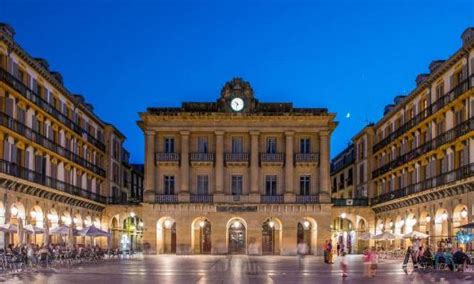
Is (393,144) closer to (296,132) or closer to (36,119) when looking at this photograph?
(296,132)

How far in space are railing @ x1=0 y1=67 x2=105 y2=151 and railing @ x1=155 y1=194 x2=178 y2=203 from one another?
902 centimetres

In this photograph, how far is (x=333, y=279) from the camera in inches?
1395

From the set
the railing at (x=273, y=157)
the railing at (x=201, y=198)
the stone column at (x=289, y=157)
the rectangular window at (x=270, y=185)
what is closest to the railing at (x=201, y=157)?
the railing at (x=201, y=198)

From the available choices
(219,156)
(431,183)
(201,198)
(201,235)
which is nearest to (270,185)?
(219,156)

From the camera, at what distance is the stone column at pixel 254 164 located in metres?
82.9

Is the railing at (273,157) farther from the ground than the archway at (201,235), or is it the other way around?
the railing at (273,157)

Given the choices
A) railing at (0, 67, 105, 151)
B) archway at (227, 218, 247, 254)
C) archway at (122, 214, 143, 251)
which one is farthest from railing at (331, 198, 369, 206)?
railing at (0, 67, 105, 151)

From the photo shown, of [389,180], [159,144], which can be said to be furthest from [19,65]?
[389,180]

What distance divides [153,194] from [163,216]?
2.56m

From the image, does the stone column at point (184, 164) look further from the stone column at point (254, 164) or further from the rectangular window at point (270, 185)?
the rectangular window at point (270, 185)

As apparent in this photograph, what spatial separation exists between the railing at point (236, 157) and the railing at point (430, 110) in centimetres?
1486

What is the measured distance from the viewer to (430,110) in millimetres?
66000

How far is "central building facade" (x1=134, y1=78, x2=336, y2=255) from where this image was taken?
82.2 metres

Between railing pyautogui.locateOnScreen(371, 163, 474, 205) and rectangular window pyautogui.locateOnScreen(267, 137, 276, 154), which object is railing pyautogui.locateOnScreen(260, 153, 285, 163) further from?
railing pyautogui.locateOnScreen(371, 163, 474, 205)
